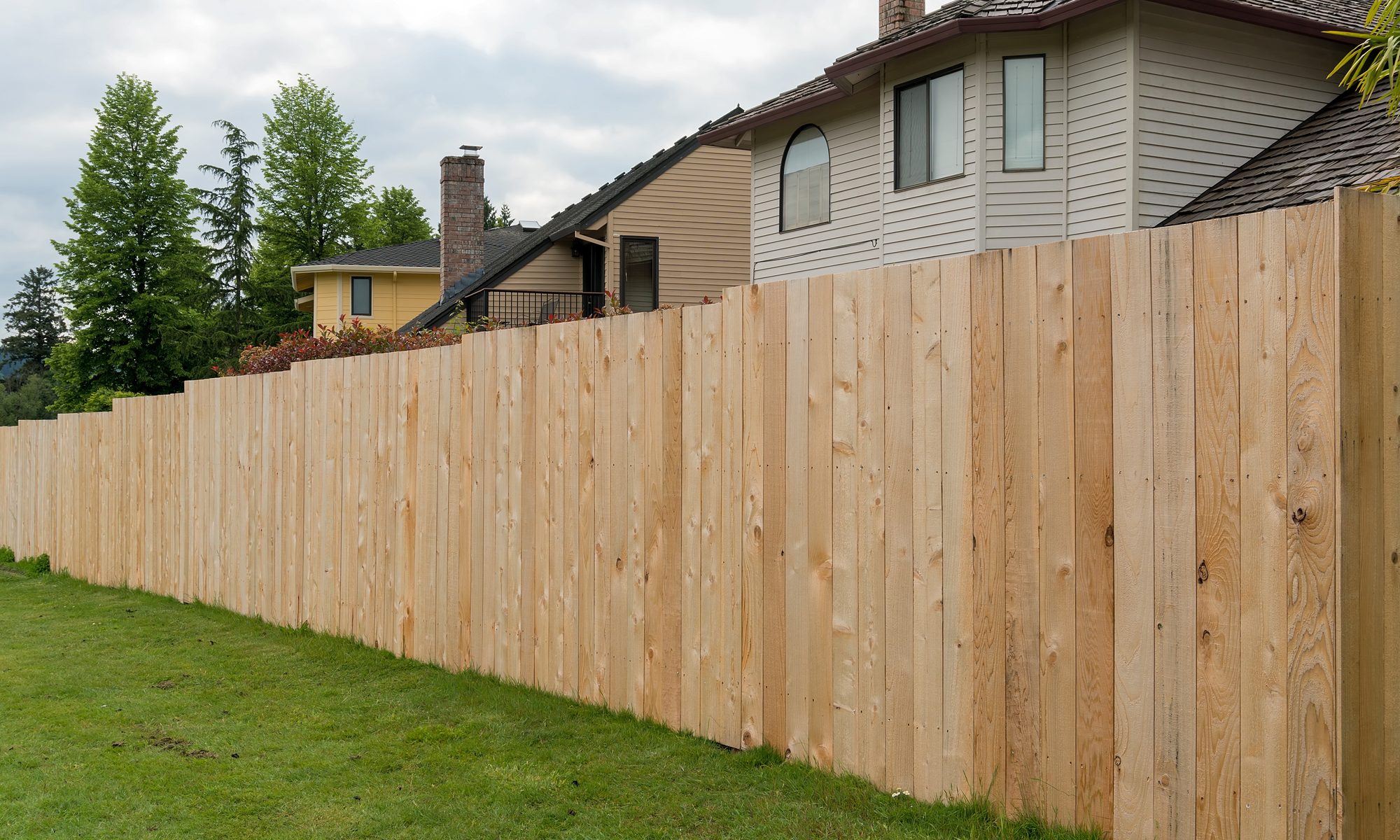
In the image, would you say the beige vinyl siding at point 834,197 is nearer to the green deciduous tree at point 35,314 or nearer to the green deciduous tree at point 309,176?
the green deciduous tree at point 309,176

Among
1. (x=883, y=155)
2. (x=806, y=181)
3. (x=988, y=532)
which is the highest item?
(x=806, y=181)

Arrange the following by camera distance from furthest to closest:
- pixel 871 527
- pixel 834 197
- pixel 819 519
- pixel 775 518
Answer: pixel 834 197, pixel 775 518, pixel 819 519, pixel 871 527

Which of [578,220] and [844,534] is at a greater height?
[578,220]

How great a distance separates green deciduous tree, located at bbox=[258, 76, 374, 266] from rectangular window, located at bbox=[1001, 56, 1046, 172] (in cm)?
3975

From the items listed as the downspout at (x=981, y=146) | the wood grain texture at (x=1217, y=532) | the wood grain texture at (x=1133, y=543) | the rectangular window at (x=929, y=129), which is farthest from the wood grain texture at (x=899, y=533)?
the rectangular window at (x=929, y=129)

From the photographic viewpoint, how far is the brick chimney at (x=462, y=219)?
27531mm

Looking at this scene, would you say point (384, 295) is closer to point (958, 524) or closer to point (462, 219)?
point (462, 219)

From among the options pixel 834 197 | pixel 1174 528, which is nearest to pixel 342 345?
pixel 834 197

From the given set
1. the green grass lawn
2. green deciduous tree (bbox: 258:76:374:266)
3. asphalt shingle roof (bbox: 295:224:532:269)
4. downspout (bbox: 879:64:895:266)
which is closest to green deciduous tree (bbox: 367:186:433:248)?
green deciduous tree (bbox: 258:76:374:266)

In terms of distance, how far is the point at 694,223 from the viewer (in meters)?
24.5

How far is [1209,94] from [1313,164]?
1547mm

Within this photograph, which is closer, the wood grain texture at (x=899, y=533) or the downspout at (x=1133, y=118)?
the wood grain texture at (x=899, y=533)

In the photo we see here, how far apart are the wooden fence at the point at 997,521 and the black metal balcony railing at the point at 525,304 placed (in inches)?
704

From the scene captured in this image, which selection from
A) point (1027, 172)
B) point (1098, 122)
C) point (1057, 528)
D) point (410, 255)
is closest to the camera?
point (1057, 528)
